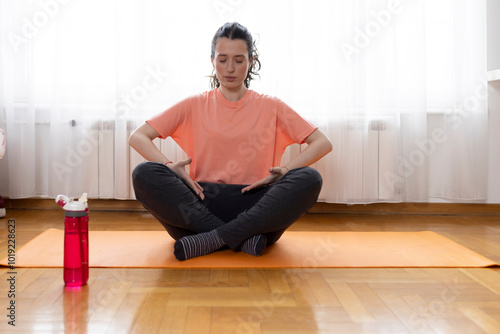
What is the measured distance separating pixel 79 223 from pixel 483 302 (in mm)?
851

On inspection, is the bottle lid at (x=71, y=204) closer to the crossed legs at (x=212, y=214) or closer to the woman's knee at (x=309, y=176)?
the crossed legs at (x=212, y=214)

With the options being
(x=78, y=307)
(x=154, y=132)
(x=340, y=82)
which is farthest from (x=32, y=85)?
(x=78, y=307)

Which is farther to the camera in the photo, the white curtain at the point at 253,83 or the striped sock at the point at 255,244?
the white curtain at the point at 253,83

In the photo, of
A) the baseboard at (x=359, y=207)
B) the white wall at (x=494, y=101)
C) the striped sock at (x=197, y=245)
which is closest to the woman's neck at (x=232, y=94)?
the striped sock at (x=197, y=245)

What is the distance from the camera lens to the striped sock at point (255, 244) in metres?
1.34

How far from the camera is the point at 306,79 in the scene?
218 cm

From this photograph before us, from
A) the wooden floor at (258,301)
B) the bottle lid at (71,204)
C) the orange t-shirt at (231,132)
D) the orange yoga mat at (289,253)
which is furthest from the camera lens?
the orange t-shirt at (231,132)

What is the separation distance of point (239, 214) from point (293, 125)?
404mm

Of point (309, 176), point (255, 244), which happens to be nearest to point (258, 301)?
point (255, 244)

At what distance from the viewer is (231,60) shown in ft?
Result: 4.90

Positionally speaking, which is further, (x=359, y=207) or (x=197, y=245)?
(x=359, y=207)

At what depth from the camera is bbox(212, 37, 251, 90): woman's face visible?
1.49 meters

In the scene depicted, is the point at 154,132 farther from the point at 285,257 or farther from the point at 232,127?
the point at 285,257

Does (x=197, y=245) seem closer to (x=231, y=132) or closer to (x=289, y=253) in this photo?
(x=289, y=253)
